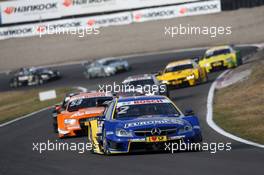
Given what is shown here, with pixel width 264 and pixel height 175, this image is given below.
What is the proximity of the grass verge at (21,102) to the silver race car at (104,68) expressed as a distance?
3544 mm

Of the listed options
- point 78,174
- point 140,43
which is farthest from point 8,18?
point 78,174

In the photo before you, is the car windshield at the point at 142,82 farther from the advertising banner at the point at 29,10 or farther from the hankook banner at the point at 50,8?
the advertising banner at the point at 29,10

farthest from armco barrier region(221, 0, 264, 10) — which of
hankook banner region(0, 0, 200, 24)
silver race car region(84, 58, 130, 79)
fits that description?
silver race car region(84, 58, 130, 79)

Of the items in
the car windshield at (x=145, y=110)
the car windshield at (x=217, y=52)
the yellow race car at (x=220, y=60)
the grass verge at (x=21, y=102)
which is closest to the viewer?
the car windshield at (x=145, y=110)

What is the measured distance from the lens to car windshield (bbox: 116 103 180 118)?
14203 mm

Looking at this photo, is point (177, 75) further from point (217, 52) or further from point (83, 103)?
point (83, 103)

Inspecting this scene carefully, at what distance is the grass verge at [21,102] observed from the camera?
108 feet

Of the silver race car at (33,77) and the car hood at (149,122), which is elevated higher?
the car hood at (149,122)

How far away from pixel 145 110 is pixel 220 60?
25.0 metres

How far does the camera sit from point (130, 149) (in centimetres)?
1336

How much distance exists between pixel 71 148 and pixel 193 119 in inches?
129

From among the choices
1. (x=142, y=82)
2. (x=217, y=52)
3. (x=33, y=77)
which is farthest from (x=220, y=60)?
(x=33, y=77)

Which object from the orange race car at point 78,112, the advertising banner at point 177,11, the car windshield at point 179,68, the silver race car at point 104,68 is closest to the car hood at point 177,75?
the car windshield at point 179,68

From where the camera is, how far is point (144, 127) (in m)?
13.3
